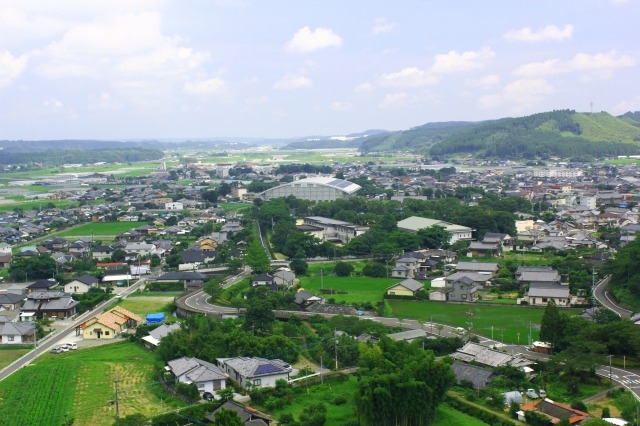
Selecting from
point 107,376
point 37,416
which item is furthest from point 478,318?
point 37,416

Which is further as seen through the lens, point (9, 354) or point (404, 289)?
point (404, 289)

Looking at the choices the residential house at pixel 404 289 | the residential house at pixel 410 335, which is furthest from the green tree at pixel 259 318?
the residential house at pixel 404 289

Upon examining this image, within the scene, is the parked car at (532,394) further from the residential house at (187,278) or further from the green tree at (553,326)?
the residential house at (187,278)

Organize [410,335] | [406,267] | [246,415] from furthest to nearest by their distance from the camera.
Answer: [406,267], [410,335], [246,415]

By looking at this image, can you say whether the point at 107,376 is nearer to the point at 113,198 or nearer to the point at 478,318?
the point at 478,318

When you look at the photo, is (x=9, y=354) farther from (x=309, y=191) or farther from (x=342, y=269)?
(x=309, y=191)

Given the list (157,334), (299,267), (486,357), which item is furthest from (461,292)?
(157,334)
